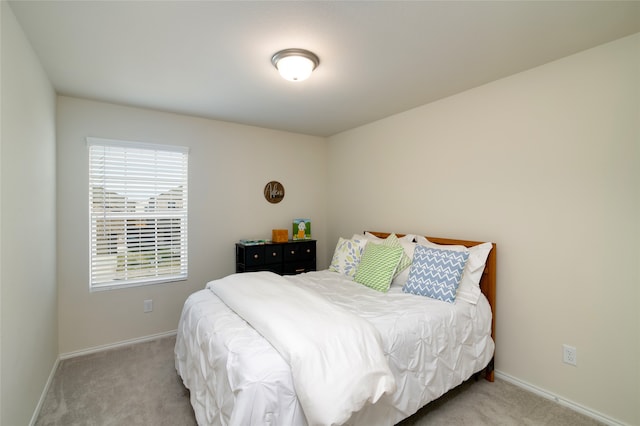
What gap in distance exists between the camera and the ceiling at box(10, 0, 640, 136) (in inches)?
65.2

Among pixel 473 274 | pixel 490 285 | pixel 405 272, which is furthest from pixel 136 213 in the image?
pixel 490 285

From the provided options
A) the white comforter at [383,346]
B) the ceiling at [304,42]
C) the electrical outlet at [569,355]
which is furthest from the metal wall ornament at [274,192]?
the electrical outlet at [569,355]

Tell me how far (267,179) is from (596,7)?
342 centimetres

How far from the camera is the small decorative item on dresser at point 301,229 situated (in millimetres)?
Answer: 4234

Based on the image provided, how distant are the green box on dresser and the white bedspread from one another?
1.62m

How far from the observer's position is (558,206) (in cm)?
226

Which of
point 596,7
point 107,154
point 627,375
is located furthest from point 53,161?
point 627,375

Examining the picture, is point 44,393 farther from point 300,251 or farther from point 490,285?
point 490,285

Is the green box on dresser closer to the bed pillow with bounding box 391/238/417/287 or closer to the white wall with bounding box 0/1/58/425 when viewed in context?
the bed pillow with bounding box 391/238/417/287

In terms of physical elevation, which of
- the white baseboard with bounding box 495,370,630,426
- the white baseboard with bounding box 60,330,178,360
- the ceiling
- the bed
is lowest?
the white baseboard with bounding box 495,370,630,426

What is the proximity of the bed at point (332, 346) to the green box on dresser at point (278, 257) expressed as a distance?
94 cm

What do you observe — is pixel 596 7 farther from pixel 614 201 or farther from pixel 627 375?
pixel 627 375

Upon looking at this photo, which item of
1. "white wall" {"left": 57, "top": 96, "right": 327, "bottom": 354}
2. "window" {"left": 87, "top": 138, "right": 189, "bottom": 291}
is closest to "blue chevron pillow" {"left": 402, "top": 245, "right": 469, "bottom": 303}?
"white wall" {"left": 57, "top": 96, "right": 327, "bottom": 354}

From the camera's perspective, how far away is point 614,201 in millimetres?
2010
